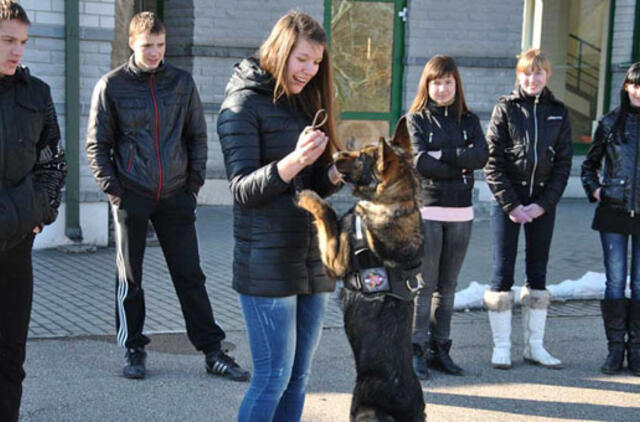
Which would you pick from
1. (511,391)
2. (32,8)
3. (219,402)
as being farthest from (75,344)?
(32,8)

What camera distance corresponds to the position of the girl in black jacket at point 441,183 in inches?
232

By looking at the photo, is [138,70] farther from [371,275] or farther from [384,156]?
[371,275]

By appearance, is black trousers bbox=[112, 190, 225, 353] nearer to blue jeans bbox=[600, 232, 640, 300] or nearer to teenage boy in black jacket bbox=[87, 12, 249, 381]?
teenage boy in black jacket bbox=[87, 12, 249, 381]

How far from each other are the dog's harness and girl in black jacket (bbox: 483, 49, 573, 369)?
251cm

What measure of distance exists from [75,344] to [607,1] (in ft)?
43.5

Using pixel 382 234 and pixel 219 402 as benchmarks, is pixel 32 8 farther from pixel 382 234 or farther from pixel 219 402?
pixel 382 234

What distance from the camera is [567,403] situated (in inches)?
220

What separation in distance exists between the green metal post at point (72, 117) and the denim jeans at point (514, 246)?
18.2ft

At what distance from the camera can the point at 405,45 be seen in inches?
540

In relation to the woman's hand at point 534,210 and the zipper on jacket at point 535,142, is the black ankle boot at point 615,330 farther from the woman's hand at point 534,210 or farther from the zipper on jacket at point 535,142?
the zipper on jacket at point 535,142

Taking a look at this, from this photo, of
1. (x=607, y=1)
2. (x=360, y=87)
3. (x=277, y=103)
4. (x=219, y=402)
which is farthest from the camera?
(x=607, y=1)

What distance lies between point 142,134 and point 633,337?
160 inches

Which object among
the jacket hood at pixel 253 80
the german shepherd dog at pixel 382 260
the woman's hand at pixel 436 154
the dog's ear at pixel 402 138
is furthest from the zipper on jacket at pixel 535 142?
the jacket hood at pixel 253 80

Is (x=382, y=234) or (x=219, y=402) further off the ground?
(x=382, y=234)
